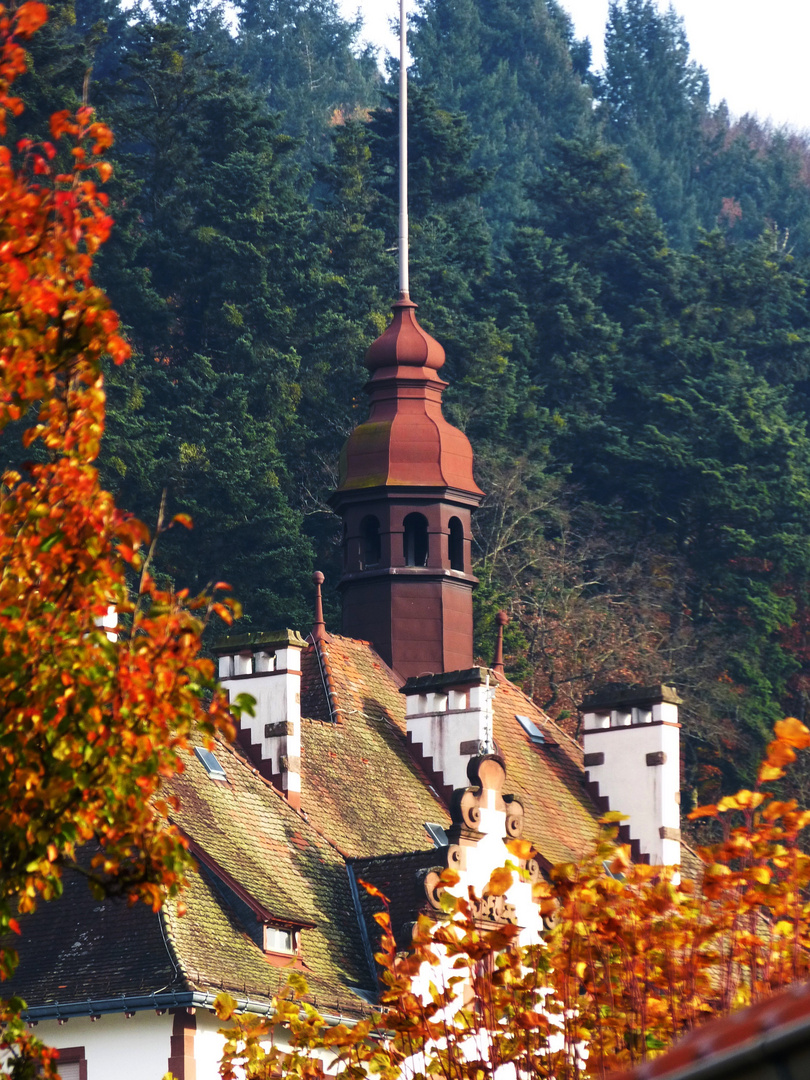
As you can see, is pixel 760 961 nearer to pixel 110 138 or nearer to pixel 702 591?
pixel 110 138

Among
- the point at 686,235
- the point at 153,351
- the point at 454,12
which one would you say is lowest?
the point at 153,351

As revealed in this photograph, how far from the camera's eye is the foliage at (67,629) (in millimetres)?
13695

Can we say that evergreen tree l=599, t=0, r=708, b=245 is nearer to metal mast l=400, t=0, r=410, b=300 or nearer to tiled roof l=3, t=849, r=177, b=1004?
metal mast l=400, t=0, r=410, b=300

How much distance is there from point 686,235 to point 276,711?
284 ft

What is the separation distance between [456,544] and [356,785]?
360 inches

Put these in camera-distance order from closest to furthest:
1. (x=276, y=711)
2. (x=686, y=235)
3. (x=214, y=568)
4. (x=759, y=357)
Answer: (x=276, y=711), (x=214, y=568), (x=759, y=357), (x=686, y=235)

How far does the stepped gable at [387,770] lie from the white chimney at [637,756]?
0.58 metres

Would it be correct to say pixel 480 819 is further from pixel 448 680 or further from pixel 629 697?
pixel 629 697

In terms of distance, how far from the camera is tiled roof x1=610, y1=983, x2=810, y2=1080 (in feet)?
28.0

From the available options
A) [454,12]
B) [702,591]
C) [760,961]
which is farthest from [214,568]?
[454,12]

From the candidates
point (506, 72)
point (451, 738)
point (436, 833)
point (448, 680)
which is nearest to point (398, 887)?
point (436, 833)

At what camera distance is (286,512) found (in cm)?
6738

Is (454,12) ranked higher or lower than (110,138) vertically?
higher

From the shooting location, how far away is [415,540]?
49.7 metres
